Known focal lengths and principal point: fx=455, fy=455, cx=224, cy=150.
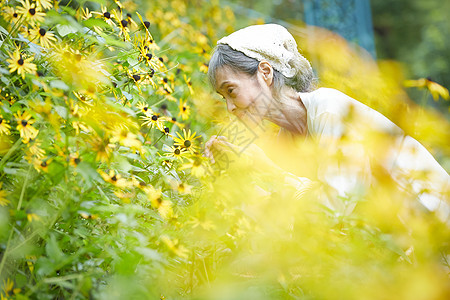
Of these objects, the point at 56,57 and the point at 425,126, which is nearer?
the point at 425,126

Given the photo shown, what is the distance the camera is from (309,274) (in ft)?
2.81

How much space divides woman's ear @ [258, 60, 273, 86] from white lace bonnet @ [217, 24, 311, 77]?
0.02 metres

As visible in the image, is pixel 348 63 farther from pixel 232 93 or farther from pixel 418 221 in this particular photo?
pixel 418 221

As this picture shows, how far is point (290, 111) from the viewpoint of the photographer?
1751mm

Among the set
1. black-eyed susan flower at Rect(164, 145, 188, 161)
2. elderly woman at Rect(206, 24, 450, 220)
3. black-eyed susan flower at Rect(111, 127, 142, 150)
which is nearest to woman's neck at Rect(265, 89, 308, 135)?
elderly woman at Rect(206, 24, 450, 220)

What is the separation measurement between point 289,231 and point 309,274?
3.7 inches

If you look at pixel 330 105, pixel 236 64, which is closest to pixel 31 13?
pixel 236 64

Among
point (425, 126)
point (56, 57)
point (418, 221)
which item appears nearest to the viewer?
point (418, 221)

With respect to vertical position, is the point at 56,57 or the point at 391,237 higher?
the point at 56,57

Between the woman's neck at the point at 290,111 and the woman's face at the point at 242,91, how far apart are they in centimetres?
7

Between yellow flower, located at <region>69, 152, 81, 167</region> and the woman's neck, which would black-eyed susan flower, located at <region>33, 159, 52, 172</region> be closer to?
yellow flower, located at <region>69, 152, 81, 167</region>

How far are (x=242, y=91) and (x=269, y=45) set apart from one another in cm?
21

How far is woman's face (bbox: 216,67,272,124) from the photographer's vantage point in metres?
1.62

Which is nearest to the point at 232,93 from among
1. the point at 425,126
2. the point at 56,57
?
the point at 56,57
